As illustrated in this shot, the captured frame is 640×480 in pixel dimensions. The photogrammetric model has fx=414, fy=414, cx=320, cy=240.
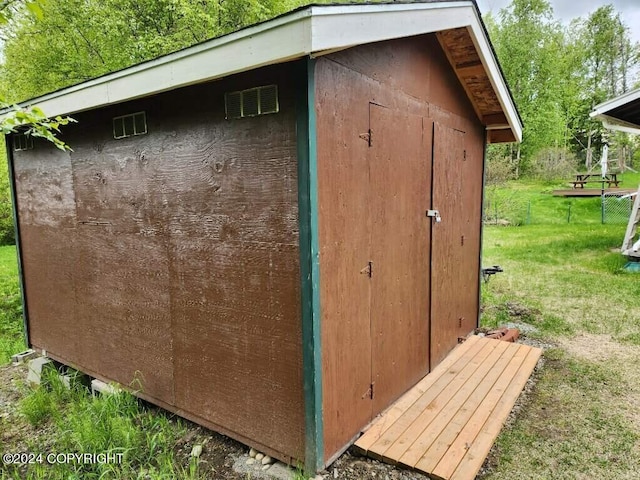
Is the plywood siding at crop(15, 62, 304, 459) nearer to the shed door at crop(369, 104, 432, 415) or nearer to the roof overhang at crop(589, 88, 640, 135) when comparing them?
the shed door at crop(369, 104, 432, 415)

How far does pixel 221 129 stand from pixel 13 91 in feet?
27.5

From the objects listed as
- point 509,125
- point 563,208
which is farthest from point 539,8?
point 509,125

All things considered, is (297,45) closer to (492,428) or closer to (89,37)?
(492,428)

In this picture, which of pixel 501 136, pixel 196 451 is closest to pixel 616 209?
pixel 501 136

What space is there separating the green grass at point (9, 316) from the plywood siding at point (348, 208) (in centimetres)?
438

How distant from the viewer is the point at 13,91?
8.20 meters

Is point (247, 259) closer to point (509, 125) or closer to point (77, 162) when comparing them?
point (77, 162)

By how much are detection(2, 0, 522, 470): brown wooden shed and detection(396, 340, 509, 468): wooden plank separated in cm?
27

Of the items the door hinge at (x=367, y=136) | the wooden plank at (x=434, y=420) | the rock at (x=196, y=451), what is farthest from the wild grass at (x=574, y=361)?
the door hinge at (x=367, y=136)

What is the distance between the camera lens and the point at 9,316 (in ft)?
21.6

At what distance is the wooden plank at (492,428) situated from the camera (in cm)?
226

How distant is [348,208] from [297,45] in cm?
94

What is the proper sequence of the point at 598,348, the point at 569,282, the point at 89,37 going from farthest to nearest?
1. the point at 89,37
2. the point at 569,282
3. the point at 598,348

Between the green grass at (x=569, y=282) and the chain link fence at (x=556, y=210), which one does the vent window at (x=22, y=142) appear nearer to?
the green grass at (x=569, y=282)
